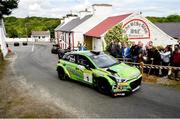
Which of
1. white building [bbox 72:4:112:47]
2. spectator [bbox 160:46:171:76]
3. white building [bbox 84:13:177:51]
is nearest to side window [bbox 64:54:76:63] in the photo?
spectator [bbox 160:46:171:76]

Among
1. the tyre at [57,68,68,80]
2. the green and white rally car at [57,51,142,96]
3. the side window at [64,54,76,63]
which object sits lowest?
the tyre at [57,68,68,80]

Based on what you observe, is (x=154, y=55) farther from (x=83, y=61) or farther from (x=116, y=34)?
(x=116, y=34)

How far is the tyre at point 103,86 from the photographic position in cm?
1116

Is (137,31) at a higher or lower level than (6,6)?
lower

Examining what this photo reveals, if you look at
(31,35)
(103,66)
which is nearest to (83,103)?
(103,66)

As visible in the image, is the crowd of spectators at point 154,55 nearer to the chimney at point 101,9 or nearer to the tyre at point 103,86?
the tyre at point 103,86

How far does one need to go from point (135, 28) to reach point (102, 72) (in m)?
15.9

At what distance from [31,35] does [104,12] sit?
77121mm

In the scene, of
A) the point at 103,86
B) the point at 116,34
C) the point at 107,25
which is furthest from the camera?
the point at 107,25

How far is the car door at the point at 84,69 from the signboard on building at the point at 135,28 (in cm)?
1372

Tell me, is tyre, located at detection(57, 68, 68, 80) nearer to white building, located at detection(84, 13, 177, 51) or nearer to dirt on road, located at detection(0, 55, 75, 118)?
dirt on road, located at detection(0, 55, 75, 118)

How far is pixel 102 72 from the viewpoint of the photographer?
1156cm

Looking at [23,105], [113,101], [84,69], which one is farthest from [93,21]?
[23,105]

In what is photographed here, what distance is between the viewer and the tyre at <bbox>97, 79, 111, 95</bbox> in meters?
11.2
